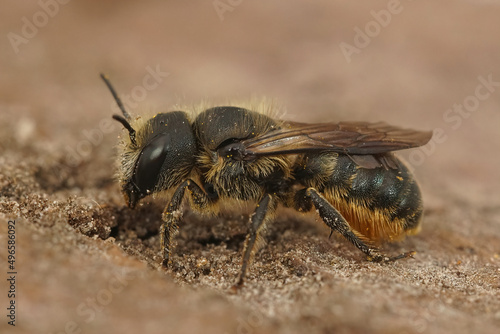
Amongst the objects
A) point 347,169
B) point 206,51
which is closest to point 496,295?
point 347,169

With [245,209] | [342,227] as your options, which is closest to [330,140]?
[342,227]

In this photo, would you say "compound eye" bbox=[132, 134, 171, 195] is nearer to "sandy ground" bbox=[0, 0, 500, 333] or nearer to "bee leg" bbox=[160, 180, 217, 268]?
"bee leg" bbox=[160, 180, 217, 268]

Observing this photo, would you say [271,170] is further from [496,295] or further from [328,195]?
[496,295]

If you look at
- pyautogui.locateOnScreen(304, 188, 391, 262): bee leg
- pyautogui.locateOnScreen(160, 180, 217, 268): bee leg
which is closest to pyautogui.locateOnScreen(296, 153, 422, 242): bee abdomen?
pyautogui.locateOnScreen(304, 188, 391, 262): bee leg

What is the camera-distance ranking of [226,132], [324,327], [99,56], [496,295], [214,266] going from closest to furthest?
[324,327] → [496,295] → [214,266] → [226,132] → [99,56]

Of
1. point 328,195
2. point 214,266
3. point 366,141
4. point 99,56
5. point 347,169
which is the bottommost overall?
point 214,266

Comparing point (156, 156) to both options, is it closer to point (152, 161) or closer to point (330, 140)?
point (152, 161)

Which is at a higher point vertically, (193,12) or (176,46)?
(193,12)

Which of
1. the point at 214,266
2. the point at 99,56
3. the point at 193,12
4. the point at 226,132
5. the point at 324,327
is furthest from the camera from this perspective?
the point at 193,12
